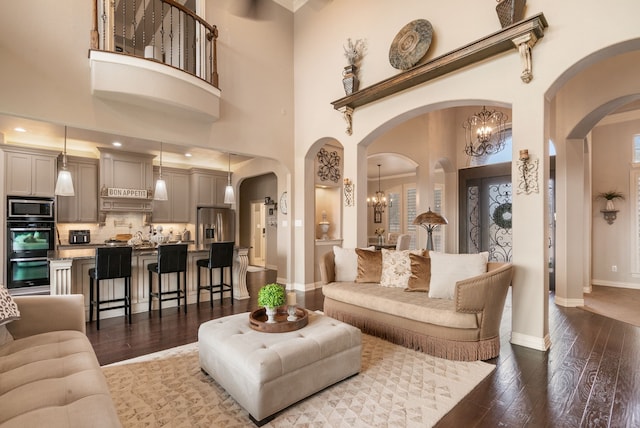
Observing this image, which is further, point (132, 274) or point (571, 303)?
point (571, 303)

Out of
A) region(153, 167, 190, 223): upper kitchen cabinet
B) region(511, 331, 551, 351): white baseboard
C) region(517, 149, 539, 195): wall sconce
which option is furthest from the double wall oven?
region(517, 149, 539, 195): wall sconce

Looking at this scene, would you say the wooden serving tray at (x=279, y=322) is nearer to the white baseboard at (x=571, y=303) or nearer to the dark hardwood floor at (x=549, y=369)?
the dark hardwood floor at (x=549, y=369)

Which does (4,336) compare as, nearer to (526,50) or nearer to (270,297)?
(270,297)

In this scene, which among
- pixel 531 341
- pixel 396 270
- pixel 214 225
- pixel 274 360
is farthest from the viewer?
pixel 214 225

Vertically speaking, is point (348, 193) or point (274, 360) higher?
point (348, 193)

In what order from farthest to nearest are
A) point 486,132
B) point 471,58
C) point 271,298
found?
point 486,132
point 471,58
point 271,298

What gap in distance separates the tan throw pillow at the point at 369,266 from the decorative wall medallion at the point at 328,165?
2.80 meters

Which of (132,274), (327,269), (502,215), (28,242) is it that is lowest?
(132,274)

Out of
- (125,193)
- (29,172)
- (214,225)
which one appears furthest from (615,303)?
(29,172)

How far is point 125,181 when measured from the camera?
6934 millimetres

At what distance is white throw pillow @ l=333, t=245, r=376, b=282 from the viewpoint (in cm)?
410

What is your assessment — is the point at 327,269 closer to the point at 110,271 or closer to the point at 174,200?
the point at 110,271

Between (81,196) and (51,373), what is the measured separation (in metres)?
6.20

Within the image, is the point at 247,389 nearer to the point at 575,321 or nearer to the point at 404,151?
the point at 575,321
